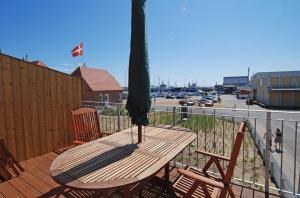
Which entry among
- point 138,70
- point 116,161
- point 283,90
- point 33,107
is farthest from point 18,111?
point 283,90

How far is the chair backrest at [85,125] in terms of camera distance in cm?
363

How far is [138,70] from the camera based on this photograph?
98.0 inches

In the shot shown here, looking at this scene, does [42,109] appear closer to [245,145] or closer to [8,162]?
[8,162]

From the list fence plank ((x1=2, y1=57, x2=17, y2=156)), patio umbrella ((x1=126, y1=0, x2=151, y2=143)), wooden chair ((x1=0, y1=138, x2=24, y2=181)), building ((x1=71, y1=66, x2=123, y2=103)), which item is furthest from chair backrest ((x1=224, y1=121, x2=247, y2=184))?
building ((x1=71, y1=66, x2=123, y2=103))

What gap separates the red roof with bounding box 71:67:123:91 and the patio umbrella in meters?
24.0

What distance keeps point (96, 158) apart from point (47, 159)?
102 inches

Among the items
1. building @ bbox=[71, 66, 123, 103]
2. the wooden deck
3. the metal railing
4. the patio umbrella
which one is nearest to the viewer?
the patio umbrella

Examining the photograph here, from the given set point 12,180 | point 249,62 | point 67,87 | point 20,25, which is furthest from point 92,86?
point 249,62

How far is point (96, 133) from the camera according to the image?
3.90m

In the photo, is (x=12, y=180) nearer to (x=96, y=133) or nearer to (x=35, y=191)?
(x=35, y=191)

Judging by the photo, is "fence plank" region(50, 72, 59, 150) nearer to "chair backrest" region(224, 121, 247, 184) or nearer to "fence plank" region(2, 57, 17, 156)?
"fence plank" region(2, 57, 17, 156)

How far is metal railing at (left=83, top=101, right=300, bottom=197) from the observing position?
2.84m

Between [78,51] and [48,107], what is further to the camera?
[78,51]

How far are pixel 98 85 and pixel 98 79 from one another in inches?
52.3
